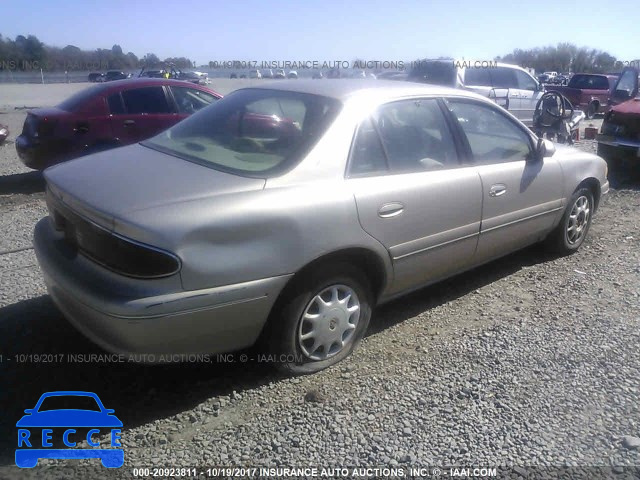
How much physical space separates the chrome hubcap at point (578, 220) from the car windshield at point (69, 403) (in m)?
4.11

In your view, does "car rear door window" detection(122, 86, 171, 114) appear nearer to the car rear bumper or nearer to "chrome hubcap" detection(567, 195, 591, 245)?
the car rear bumper

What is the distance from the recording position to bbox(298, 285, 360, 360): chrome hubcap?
3219 mm

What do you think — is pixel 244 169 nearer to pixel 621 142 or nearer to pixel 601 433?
pixel 601 433

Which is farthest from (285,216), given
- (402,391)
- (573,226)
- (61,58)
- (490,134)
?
(61,58)

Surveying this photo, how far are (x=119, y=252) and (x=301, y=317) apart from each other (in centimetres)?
100

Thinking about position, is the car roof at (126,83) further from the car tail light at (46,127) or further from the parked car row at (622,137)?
the parked car row at (622,137)

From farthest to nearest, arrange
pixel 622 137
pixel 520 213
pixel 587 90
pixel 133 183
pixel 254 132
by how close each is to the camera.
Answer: pixel 587 90, pixel 622 137, pixel 520 213, pixel 254 132, pixel 133 183

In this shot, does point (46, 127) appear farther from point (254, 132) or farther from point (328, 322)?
point (328, 322)

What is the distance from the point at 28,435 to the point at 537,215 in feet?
12.4

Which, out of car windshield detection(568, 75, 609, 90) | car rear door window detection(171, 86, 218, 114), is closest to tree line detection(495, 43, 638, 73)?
car windshield detection(568, 75, 609, 90)

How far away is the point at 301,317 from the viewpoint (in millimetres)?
3141

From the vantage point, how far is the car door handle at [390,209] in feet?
11.0

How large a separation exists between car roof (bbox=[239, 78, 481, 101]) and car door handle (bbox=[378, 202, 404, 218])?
0.70 meters

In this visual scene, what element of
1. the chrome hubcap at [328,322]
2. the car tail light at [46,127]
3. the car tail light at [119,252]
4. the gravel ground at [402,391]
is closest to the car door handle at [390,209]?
the chrome hubcap at [328,322]
